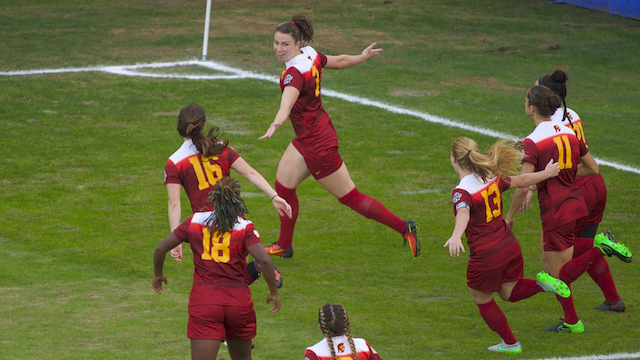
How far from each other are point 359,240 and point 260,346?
3009mm

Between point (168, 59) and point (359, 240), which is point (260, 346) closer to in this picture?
point (359, 240)

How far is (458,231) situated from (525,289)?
0.86m

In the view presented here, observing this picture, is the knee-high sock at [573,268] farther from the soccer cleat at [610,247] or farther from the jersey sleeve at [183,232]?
the jersey sleeve at [183,232]

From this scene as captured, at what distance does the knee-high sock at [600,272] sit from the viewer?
24.8 feet

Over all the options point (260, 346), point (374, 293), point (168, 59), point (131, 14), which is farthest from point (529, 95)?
point (131, 14)

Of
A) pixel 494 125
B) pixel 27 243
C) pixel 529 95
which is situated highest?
pixel 529 95

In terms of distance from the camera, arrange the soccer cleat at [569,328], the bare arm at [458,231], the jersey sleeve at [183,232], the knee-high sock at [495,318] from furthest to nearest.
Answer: the soccer cleat at [569,328]
the knee-high sock at [495,318]
the bare arm at [458,231]
the jersey sleeve at [183,232]

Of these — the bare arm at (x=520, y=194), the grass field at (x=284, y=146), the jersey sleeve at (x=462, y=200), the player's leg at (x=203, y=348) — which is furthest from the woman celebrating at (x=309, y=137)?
the player's leg at (x=203, y=348)

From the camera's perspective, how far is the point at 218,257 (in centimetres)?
573

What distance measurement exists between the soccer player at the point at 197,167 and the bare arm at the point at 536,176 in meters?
1.79

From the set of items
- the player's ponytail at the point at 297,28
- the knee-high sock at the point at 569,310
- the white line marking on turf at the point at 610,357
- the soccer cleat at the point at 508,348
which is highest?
the player's ponytail at the point at 297,28

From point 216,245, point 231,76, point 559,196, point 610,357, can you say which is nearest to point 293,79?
point 559,196

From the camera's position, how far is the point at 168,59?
17688mm

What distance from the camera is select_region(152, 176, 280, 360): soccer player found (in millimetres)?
5660
